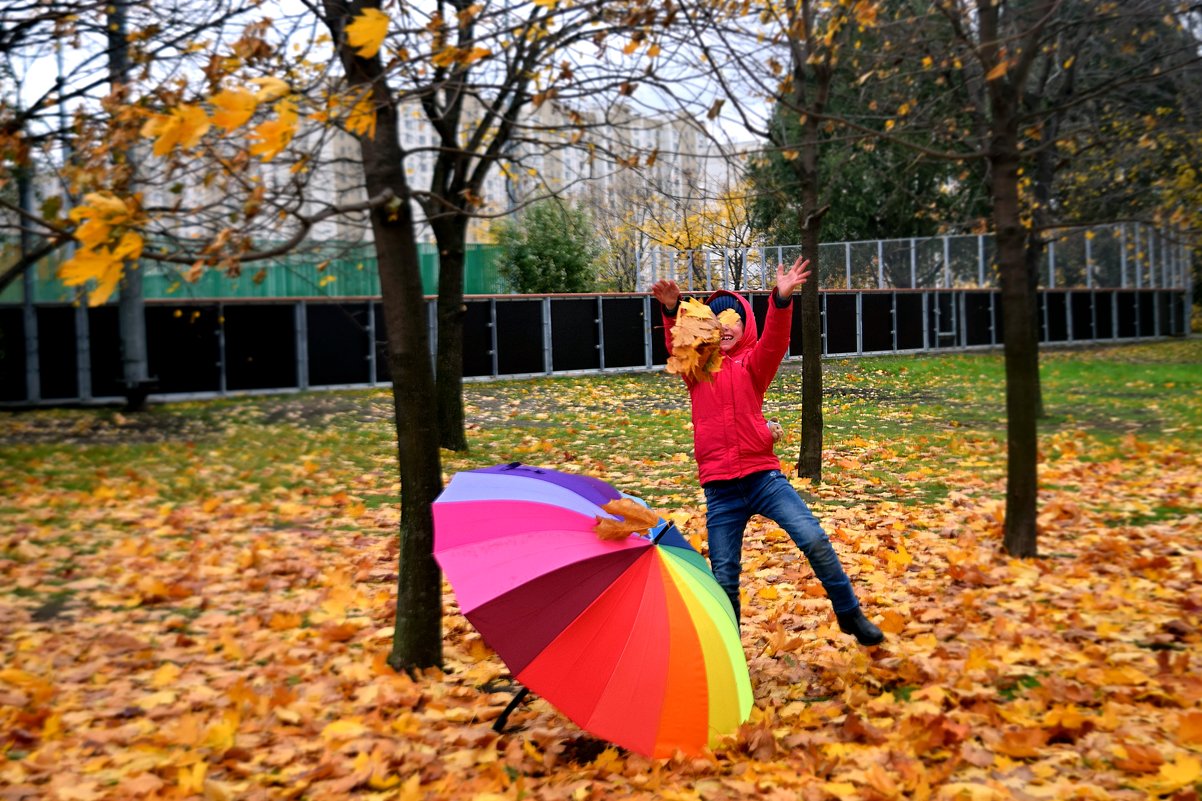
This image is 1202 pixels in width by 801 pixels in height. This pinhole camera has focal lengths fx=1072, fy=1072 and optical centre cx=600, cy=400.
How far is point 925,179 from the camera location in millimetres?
20125

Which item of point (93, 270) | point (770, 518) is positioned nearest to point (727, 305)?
point (770, 518)

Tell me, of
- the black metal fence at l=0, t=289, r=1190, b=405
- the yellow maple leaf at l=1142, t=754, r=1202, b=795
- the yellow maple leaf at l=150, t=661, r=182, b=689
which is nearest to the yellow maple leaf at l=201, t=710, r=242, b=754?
the yellow maple leaf at l=150, t=661, r=182, b=689

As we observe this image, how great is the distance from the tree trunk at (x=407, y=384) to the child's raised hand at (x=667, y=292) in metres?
1.07

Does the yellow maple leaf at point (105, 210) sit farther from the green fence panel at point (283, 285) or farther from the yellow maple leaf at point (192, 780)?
the green fence panel at point (283, 285)

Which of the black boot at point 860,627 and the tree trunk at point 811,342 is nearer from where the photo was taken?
the black boot at point 860,627

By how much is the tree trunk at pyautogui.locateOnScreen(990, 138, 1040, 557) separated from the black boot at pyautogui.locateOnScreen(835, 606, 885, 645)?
250 cm

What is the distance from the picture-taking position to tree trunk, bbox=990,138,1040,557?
681 centimetres

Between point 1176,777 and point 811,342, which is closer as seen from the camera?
point 1176,777

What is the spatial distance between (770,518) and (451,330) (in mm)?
7610

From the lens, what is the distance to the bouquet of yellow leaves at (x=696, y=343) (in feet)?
15.0

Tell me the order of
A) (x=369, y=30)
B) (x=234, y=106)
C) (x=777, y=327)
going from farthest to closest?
1. (x=777, y=327)
2. (x=369, y=30)
3. (x=234, y=106)

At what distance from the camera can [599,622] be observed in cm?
385

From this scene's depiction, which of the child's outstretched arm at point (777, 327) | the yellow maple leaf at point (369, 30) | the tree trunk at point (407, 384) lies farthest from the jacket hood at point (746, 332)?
the yellow maple leaf at point (369, 30)

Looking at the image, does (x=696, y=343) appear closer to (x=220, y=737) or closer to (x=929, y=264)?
(x=220, y=737)
